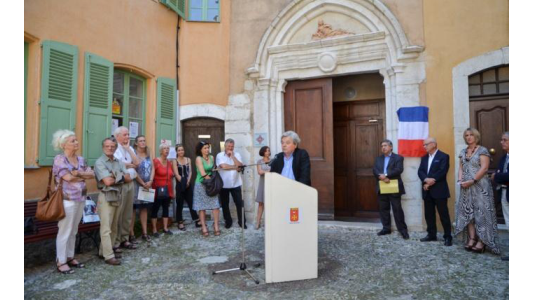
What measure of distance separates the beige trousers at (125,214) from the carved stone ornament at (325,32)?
13.5 ft

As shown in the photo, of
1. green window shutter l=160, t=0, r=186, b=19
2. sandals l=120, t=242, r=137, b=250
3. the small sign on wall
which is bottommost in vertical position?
sandals l=120, t=242, r=137, b=250

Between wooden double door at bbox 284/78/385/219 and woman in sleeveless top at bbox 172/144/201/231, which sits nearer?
woman in sleeveless top at bbox 172/144/201/231

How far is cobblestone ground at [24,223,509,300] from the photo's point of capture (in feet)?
11.1

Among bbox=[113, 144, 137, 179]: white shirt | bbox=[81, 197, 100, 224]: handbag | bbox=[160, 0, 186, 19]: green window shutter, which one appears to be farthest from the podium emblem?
bbox=[160, 0, 186, 19]: green window shutter

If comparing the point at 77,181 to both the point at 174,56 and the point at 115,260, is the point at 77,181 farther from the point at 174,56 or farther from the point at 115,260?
the point at 174,56

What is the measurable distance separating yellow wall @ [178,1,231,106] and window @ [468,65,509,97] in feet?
14.2

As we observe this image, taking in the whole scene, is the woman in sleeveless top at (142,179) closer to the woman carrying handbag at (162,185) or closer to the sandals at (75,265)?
the woman carrying handbag at (162,185)

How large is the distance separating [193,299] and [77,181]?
1950mm

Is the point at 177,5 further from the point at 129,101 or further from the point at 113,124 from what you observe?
the point at 113,124

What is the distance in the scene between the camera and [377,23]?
20.4ft

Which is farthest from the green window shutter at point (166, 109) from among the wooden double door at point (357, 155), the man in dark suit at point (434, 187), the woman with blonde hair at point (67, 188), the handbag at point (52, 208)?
the man in dark suit at point (434, 187)

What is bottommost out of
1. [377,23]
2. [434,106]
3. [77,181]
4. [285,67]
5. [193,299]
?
[193,299]

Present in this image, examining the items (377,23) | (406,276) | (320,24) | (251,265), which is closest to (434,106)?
(377,23)

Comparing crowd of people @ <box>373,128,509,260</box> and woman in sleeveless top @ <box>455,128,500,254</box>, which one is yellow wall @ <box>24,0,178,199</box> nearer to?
crowd of people @ <box>373,128,509,260</box>
